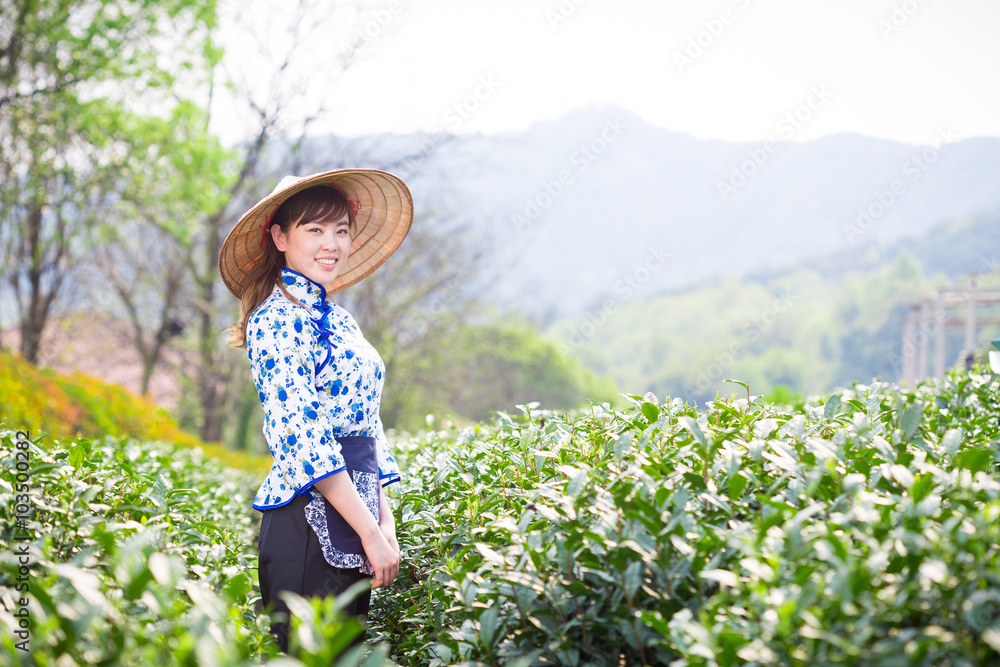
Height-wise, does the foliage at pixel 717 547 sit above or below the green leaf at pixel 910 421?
below

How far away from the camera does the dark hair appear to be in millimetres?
1940

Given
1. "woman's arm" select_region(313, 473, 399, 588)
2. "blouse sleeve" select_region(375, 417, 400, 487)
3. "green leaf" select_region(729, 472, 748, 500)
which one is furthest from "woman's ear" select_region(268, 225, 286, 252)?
"green leaf" select_region(729, 472, 748, 500)

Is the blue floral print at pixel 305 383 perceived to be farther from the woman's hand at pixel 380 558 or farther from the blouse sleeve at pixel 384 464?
the woman's hand at pixel 380 558

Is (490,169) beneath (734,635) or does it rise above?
above

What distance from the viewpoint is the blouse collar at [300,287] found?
74.6 inches

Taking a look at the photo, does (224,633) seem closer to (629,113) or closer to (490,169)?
(490,169)

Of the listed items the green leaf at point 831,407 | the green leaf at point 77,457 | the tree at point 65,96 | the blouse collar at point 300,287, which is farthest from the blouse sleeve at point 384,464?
the tree at point 65,96

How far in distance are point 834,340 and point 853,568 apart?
2226 inches

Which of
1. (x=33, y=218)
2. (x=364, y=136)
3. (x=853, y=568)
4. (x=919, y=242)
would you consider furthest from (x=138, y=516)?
(x=919, y=242)

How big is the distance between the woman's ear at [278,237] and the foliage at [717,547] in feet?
2.73

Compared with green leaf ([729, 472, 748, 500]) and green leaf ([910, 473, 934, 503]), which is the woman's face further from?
green leaf ([910, 473, 934, 503])

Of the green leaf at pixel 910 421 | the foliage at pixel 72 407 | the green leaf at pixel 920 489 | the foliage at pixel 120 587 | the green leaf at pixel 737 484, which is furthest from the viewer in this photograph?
the foliage at pixel 72 407

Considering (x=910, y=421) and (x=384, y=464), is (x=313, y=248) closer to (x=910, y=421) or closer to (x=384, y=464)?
(x=384, y=464)

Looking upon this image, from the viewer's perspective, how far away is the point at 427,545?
1902mm
